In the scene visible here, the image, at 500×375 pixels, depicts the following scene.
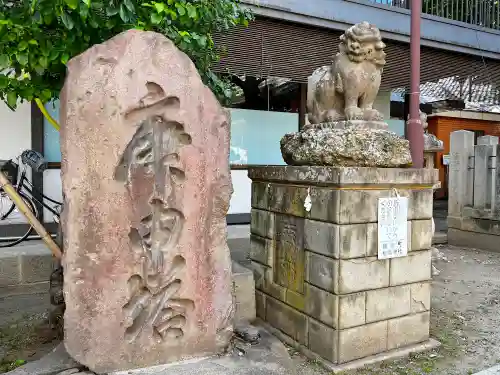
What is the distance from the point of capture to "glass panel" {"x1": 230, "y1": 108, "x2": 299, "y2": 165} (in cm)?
830

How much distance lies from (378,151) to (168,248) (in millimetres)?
1769

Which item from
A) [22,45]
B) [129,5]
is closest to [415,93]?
[129,5]

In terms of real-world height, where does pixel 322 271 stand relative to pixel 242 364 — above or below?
above

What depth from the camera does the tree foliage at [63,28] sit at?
2.97 meters

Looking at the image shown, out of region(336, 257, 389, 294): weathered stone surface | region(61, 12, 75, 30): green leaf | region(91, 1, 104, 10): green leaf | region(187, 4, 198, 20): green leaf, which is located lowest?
region(336, 257, 389, 294): weathered stone surface

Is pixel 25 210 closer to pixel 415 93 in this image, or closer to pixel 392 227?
pixel 392 227

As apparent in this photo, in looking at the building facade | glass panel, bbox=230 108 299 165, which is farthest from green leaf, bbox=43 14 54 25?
glass panel, bbox=230 108 299 165

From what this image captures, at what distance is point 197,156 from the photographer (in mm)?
3156

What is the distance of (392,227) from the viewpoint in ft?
11.2

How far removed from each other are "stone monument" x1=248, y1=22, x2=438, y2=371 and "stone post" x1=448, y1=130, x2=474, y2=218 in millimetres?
5777

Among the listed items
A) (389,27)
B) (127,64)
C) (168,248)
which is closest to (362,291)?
(168,248)

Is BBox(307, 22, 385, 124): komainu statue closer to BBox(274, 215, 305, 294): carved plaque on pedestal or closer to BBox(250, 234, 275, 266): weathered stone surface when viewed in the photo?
BBox(274, 215, 305, 294): carved plaque on pedestal

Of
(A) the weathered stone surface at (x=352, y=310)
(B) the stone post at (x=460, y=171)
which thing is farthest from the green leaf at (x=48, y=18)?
(B) the stone post at (x=460, y=171)

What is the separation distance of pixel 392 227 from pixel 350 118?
0.97 metres
